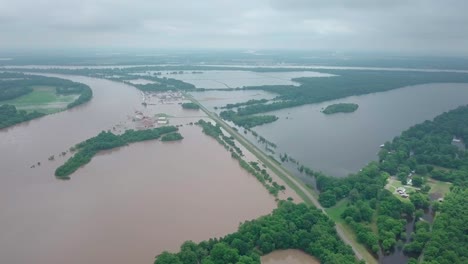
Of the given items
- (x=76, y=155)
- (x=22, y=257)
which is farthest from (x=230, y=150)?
(x=22, y=257)

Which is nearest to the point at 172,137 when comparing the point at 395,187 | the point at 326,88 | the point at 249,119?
the point at 249,119

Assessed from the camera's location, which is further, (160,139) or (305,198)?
(160,139)

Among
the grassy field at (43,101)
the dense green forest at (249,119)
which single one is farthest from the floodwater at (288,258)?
the grassy field at (43,101)

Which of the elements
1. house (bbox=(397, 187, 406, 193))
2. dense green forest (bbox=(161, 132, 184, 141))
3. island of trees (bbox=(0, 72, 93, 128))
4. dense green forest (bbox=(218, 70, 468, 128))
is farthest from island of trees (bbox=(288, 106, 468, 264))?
island of trees (bbox=(0, 72, 93, 128))

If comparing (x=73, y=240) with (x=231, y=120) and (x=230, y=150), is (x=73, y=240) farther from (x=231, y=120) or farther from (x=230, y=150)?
(x=231, y=120)

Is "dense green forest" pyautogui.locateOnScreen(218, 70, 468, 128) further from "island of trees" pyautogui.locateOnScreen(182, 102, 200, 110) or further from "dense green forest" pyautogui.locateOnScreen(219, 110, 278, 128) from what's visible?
"island of trees" pyautogui.locateOnScreen(182, 102, 200, 110)

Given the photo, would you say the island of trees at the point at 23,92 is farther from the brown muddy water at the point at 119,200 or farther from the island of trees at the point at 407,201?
the island of trees at the point at 407,201

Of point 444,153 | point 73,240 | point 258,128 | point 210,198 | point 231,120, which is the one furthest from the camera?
point 231,120
